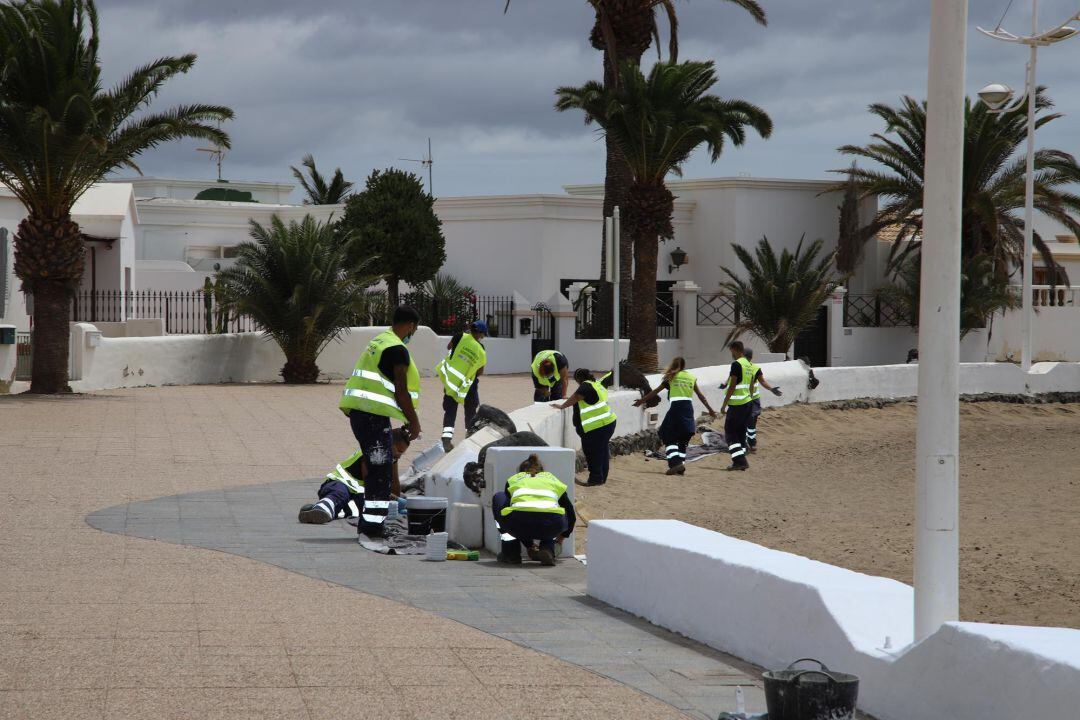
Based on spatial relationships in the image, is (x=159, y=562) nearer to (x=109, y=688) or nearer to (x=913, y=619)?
(x=109, y=688)

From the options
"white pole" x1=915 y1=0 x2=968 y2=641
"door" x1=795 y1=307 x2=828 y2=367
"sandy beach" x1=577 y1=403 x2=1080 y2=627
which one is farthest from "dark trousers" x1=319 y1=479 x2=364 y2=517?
"door" x1=795 y1=307 x2=828 y2=367

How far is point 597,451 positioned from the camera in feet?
47.3

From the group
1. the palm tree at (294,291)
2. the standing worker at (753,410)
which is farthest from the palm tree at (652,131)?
the standing worker at (753,410)

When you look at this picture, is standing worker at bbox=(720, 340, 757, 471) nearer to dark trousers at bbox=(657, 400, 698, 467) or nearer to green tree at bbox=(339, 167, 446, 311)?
dark trousers at bbox=(657, 400, 698, 467)

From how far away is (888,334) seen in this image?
35312mm

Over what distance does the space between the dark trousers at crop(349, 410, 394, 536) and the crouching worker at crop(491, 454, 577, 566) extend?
92 centimetres

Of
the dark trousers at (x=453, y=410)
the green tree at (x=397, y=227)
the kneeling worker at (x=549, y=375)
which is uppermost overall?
the green tree at (x=397, y=227)

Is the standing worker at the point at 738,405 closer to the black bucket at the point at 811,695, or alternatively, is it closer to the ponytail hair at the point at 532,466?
the ponytail hair at the point at 532,466

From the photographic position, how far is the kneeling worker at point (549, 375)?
15.9 m

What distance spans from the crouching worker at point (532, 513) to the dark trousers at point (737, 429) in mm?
7660

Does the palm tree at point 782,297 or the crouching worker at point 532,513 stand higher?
the palm tree at point 782,297

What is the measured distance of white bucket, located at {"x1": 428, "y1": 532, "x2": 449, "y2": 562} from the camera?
9.16 metres

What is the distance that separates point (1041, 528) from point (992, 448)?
328 inches

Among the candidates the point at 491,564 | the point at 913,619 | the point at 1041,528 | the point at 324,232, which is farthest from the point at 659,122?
the point at 913,619
